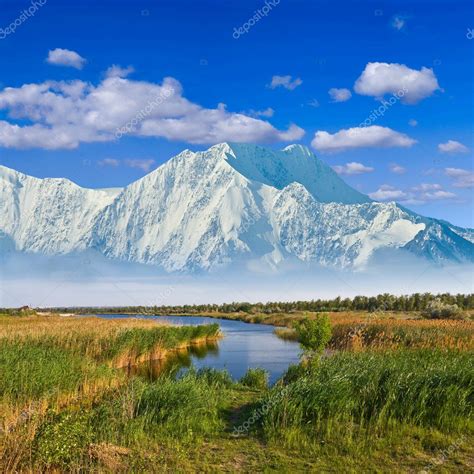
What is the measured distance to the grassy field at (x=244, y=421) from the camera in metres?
10.9

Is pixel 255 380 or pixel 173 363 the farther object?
pixel 173 363

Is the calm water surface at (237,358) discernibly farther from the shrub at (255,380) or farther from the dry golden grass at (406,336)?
the dry golden grass at (406,336)

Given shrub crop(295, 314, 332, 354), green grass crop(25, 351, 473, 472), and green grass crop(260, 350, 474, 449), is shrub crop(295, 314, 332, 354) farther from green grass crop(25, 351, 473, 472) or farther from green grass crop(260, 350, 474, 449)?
green grass crop(260, 350, 474, 449)

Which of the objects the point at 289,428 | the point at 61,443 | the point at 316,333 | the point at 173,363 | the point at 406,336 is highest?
the point at 316,333

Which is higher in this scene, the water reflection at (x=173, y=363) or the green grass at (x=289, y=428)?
the green grass at (x=289, y=428)

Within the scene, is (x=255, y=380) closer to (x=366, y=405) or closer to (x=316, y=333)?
(x=316, y=333)

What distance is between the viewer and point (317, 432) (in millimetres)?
12773

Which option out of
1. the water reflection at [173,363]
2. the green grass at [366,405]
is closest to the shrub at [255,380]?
the water reflection at [173,363]

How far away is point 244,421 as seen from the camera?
13961 mm

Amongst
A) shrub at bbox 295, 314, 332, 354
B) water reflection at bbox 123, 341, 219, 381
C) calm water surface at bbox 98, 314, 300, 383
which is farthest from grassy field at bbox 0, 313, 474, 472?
calm water surface at bbox 98, 314, 300, 383

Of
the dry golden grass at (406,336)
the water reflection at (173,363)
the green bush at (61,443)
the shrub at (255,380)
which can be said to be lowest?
the water reflection at (173,363)

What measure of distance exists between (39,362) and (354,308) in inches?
3545

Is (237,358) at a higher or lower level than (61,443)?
lower

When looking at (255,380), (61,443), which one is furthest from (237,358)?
(61,443)
